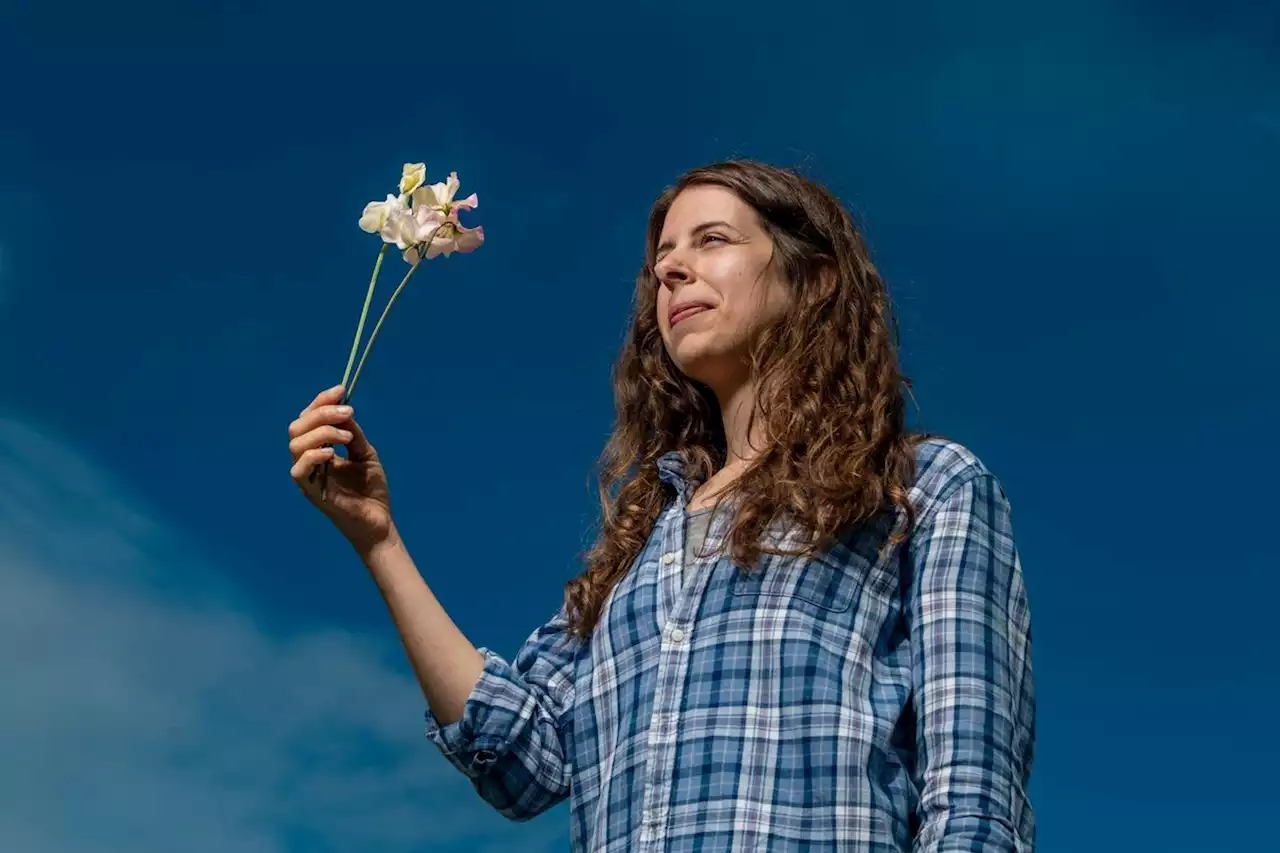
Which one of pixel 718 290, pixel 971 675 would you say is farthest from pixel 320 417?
pixel 971 675

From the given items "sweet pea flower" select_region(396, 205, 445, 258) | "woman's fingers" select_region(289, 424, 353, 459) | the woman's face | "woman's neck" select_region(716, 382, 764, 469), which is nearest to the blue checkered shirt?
"woman's neck" select_region(716, 382, 764, 469)

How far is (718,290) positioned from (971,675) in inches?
42.9

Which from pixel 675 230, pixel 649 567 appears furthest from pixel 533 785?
pixel 675 230

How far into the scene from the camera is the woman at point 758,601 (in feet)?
9.39

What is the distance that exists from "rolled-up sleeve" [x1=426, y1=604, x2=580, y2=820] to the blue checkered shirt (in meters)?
0.11

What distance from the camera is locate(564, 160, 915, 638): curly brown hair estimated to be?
3.21 metres

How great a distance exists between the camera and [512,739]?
3.43 meters

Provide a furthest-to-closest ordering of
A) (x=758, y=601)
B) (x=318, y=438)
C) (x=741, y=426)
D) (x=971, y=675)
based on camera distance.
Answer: (x=741, y=426) < (x=318, y=438) < (x=758, y=601) < (x=971, y=675)

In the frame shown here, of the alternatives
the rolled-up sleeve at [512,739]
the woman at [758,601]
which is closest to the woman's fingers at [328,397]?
the woman at [758,601]

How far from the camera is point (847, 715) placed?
290 cm

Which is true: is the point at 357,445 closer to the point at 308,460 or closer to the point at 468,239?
the point at 308,460

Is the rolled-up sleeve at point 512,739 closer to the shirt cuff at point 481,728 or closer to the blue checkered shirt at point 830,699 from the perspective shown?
the shirt cuff at point 481,728

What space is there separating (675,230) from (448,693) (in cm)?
118

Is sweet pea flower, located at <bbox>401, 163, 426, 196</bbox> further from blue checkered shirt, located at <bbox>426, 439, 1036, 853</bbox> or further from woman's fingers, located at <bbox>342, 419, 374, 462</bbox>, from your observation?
blue checkered shirt, located at <bbox>426, 439, 1036, 853</bbox>
